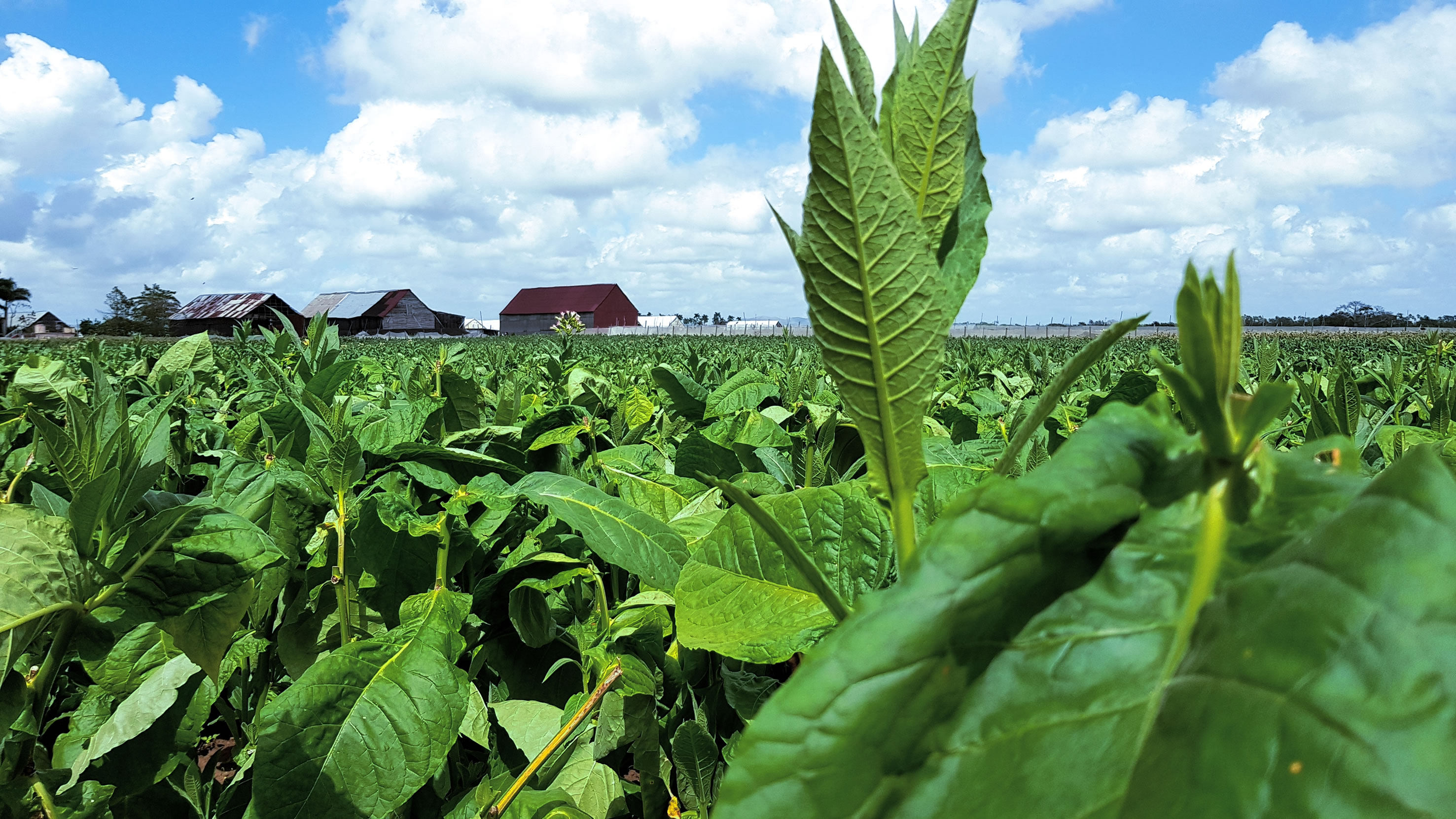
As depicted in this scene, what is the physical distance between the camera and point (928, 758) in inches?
15.9

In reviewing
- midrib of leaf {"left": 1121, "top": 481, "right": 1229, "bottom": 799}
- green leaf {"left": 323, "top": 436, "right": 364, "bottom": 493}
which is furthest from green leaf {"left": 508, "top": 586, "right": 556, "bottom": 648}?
midrib of leaf {"left": 1121, "top": 481, "right": 1229, "bottom": 799}

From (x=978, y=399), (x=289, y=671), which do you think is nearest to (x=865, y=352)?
(x=289, y=671)

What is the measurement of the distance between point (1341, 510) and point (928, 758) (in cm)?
22

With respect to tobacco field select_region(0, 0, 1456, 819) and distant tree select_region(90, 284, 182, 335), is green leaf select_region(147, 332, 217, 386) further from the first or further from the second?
distant tree select_region(90, 284, 182, 335)

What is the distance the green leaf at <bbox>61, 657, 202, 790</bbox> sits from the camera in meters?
1.43

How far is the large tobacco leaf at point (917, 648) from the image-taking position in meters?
0.39

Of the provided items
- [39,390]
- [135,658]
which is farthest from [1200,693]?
[39,390]

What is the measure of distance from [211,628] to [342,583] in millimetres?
288

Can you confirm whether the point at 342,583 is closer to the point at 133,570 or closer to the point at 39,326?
the point at 133,570

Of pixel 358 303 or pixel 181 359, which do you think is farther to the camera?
pixel 358 303

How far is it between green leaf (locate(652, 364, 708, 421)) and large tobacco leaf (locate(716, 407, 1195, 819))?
8.14ft

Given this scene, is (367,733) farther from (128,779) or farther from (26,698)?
(128,779)

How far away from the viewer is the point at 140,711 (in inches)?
56.8

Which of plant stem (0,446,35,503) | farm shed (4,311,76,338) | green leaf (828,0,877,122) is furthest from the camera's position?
farm shed (4,311,76,338)
